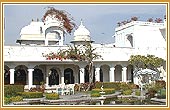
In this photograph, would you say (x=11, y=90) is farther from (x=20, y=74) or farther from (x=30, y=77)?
(x=20, y=74)

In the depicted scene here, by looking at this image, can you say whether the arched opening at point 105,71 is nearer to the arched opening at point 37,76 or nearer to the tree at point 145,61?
the tree at point 145,61

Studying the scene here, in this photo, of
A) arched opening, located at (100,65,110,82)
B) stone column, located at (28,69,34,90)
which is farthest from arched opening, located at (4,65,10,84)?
arched opening, located at (100,65,110,82)

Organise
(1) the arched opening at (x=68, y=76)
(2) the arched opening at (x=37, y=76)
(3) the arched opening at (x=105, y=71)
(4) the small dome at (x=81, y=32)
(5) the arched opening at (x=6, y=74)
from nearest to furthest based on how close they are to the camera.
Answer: (5) the arched opening at (x=6, y=74)
(2) the arched opening at (x=37, y=76)
(1) the arched opening at (x=68, y=76)
(3) the arched opening at (x=105, y=71)
(4) the small dome at (x=81, y=32)

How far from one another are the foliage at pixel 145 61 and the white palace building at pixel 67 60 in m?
0.80

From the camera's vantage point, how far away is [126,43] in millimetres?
34438

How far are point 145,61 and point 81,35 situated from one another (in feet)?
23.4

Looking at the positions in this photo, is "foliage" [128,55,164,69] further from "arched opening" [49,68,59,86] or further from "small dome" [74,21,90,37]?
"arched opening" [49,68,59,86]

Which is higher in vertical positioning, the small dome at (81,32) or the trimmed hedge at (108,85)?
the small dome at (81,32)

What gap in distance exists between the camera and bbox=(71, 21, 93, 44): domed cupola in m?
32.6

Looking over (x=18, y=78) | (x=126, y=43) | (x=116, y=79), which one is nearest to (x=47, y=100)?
(x=18, y=78)

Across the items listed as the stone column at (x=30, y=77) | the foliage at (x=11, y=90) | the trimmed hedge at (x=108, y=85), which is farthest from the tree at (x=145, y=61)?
the foliage at (x=11, y=90)

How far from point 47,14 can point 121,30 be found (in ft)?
30.3

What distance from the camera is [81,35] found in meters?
32.8

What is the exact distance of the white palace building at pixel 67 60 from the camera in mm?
28047
